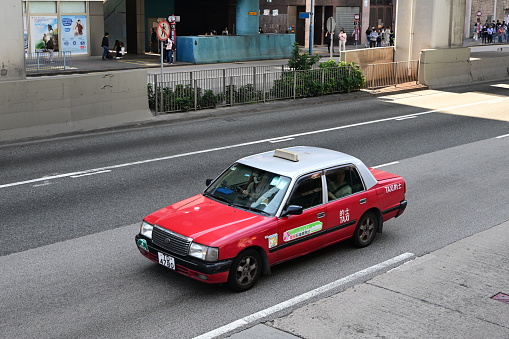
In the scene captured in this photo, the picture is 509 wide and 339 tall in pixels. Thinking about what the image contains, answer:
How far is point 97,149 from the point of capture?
57.1ft

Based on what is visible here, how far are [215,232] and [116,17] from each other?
39.9 m

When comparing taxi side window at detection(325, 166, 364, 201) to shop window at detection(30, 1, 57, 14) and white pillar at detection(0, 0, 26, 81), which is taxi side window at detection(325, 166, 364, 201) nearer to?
white pillar at detection(0, 0, 26, 81)

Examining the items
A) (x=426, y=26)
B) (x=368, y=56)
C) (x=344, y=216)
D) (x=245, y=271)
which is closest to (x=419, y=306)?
(x=344, y=216)

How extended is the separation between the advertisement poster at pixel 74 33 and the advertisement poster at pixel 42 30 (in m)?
0.52

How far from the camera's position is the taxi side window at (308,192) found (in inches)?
375

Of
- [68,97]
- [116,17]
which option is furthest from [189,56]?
[68,97]

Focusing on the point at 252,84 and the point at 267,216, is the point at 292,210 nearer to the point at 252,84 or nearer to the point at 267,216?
the point at 267,216

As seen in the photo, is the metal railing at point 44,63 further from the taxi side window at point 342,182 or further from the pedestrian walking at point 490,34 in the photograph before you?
the pedestrian walking at point 490,34

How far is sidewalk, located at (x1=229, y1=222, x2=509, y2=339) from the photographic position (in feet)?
25.5

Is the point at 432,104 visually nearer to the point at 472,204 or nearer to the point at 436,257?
the point at 472,204

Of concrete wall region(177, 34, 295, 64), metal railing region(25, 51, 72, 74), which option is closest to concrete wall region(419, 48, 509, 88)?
concrete wall region(177, 34, 295, 64)

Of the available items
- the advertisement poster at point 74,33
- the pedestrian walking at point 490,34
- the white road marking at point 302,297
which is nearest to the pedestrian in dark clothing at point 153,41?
the advertisement poster at point 74,33

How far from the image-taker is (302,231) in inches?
373

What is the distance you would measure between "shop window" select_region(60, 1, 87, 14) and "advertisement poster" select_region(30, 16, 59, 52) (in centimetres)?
81
